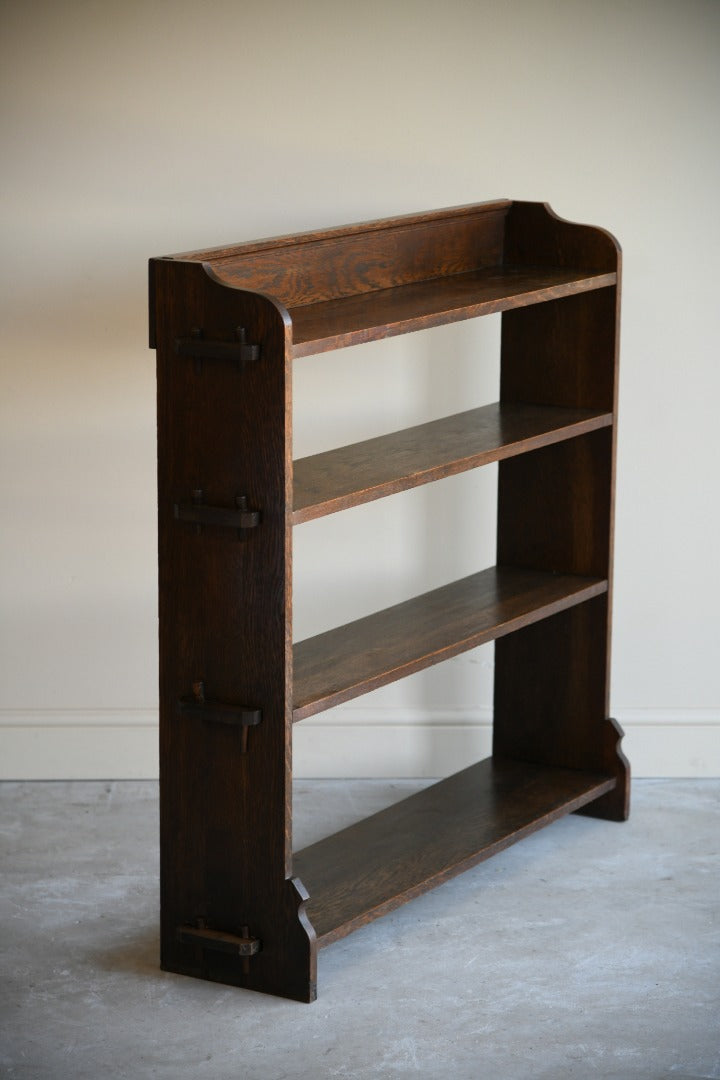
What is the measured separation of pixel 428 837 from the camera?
4.08m

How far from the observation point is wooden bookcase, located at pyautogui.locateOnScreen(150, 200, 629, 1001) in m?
3.27

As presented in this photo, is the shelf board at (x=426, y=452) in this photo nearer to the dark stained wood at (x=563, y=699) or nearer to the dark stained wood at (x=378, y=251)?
the dark stained wood at (x=378, y=251)

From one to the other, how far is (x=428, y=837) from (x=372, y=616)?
58 centimetres

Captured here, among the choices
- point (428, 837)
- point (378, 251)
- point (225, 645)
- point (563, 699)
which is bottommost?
point (428, 837)

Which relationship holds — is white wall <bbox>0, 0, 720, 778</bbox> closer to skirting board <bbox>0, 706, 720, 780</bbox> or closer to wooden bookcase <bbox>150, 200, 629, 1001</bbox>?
skirting board <bbox>0, 706, 720, 780</bbox>

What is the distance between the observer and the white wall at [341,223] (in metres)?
4.47

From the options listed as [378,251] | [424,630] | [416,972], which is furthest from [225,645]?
[378,251]

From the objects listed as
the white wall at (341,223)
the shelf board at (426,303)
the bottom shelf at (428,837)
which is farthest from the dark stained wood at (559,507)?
the bottom shelf at (428,837)

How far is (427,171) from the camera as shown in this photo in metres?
4.58

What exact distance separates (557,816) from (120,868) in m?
1.17

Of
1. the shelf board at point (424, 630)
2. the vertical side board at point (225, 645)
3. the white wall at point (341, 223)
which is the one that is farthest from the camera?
the white wall at point (341, 223)

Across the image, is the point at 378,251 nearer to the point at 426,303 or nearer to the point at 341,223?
the point at 426,303

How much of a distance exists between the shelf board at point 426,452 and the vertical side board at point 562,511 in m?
0.10

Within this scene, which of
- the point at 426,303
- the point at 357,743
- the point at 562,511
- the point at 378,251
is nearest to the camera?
the point at 426,303
